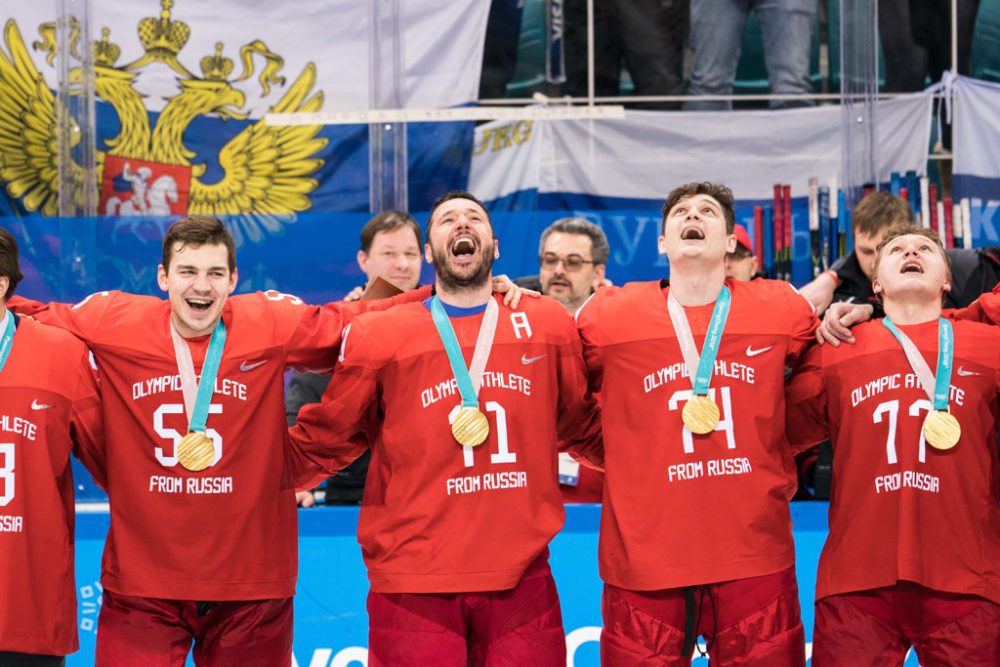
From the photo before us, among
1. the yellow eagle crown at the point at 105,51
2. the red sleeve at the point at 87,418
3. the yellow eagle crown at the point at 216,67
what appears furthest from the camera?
the yellow eagle crown at the point at 216,67

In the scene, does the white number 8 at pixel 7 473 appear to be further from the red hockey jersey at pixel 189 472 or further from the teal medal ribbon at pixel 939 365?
the teal medal ribbon at pixel 939 365

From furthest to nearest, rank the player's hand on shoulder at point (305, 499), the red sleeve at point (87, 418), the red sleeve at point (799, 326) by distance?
1. the player's hand on shoulder at point (305, 499)
2. the red sleeve at point (799, 326)
3. the red sleeve at point (87, 418)

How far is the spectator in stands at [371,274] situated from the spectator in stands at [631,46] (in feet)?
7.56

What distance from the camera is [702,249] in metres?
4.30

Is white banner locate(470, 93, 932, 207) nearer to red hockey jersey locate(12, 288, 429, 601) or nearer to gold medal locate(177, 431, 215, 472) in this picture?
red hockey jersey locate(12, 288, 429, 601)

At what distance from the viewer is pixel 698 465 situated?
413 centimetres

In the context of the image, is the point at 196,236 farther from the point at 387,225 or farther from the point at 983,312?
the point at 983,312

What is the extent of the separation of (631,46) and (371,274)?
108 inches

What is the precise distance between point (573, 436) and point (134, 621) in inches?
63.2

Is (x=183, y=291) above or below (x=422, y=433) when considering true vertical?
above

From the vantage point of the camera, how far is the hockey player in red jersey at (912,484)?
4156mm

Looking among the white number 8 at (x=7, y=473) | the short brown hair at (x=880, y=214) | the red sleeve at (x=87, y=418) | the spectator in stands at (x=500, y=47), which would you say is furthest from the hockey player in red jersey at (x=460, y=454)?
the spectator in stands at (x=500, y=47)

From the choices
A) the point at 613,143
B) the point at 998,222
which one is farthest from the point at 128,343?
the point at 998,222

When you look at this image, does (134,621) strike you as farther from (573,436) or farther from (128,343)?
(573,436)
